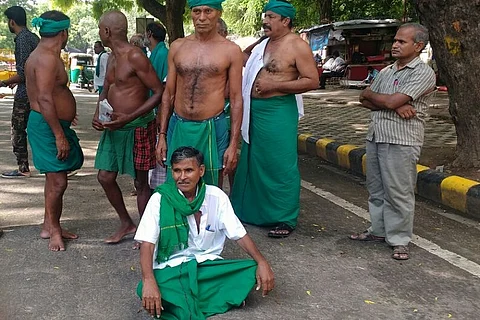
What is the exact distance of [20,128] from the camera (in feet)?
21.4

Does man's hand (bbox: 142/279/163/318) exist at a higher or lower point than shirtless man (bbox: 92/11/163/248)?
lower

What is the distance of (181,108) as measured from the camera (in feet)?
12.9

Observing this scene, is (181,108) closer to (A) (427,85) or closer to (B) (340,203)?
(A) (427,85)

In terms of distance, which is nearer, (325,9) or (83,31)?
(325,9)

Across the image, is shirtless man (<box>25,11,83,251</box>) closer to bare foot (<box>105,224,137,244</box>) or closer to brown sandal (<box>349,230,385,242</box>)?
bare foot (<box>105,224,137,244</box>)

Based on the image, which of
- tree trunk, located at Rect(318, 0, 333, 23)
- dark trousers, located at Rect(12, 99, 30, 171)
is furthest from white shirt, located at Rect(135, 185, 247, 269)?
tree trunk, located at Rect(318, 0, 333, 23)

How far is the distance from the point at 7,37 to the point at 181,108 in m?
72.6

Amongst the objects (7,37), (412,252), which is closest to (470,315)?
(412,252)

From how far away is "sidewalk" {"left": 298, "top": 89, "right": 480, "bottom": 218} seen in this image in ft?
17.8

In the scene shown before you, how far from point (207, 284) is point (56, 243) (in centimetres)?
146

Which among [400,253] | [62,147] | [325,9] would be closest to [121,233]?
[62,147]

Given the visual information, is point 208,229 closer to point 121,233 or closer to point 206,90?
point 206,90

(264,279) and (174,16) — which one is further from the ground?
(174,16)

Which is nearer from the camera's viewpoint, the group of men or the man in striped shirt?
the group of men
